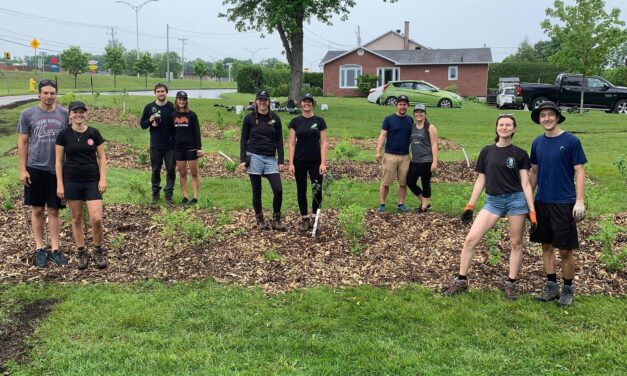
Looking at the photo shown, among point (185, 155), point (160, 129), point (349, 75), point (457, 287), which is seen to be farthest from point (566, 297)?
point (349, 75)

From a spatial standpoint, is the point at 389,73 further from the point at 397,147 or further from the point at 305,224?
the point at 305,224

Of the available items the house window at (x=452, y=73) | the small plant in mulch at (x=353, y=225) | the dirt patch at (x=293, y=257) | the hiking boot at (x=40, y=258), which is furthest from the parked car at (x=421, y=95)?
the hiking boot at (x=40, y=258)

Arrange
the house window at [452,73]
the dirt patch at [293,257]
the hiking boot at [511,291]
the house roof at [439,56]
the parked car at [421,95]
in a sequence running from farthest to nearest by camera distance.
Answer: the house window at [452,73]
the house roof at [439,56]
the parked car at [421,95]
the dirt patch at [293,257]
the hiking boot at [511,291]

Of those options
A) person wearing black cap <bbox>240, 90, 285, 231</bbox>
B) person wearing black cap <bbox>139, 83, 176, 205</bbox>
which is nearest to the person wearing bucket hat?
person wearing black cap <bbox>240, 90, 285, 231</bbox>

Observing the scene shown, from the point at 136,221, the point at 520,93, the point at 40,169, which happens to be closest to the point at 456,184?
the point at 136,221

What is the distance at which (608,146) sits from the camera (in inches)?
544

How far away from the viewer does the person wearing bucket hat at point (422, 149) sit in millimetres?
7277

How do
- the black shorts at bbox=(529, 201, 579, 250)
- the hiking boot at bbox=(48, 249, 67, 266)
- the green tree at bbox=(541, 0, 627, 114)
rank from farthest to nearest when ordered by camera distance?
the green tree at bbox=(541, 0, 627, 114), the hiking boot at bbox=(48, 249, 67, 266), the black shorts at bbox=(529, 201, 579, 250)

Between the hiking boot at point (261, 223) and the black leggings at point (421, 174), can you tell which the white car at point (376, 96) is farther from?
the hiking boot at point (261, 223)

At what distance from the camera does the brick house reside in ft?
131

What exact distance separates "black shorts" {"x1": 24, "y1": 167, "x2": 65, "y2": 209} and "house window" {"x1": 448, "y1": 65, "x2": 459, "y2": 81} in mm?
38082

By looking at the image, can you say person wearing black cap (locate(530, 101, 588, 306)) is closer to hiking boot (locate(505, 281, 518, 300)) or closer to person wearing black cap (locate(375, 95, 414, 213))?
hiking boot (locate(505, 281, 518, 300))

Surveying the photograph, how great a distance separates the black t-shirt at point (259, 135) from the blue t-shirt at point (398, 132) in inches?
70.4

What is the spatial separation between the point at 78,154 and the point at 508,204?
13.7 feet
